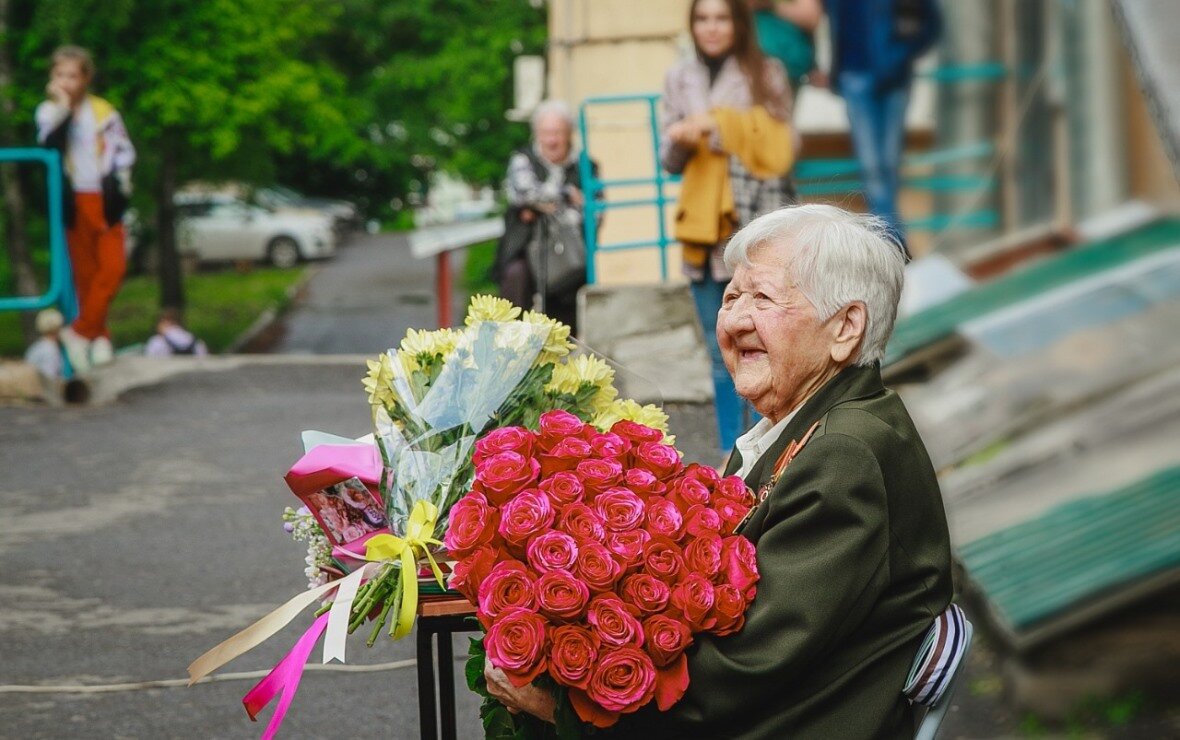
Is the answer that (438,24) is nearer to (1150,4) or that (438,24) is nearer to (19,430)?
(19,430)

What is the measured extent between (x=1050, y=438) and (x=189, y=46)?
12.1 m

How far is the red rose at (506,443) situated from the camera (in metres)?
2.54

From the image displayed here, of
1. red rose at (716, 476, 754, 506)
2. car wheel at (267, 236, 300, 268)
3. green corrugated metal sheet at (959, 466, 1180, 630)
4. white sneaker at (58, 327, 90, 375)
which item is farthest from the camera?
car wheel at (267, 236, 300, 268)

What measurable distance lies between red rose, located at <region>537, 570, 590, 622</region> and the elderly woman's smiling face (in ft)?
1.69

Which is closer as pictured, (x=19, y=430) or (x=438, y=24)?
(x=19, y=430)

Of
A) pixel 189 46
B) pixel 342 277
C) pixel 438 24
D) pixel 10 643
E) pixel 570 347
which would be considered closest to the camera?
pixel 570 347

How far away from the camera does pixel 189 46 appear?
15.4m

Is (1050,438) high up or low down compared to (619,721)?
down

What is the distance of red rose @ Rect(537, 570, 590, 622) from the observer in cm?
230

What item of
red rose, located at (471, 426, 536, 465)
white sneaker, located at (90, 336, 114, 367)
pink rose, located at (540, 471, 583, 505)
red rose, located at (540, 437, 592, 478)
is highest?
red rose, located at (471, 426, 536, 465)

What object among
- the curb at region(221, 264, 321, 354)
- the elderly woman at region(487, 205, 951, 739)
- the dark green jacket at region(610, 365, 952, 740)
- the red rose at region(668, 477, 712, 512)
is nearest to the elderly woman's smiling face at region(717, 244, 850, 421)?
the elderly woman at region(487, 205, 951, 739)

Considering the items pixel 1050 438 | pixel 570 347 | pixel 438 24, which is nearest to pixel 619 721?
pixel 570 347

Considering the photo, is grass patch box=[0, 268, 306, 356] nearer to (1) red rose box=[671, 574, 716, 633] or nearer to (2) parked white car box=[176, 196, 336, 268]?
(2) parked white car box=[176, 196, 336, 268]

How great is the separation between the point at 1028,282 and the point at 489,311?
169 inches
